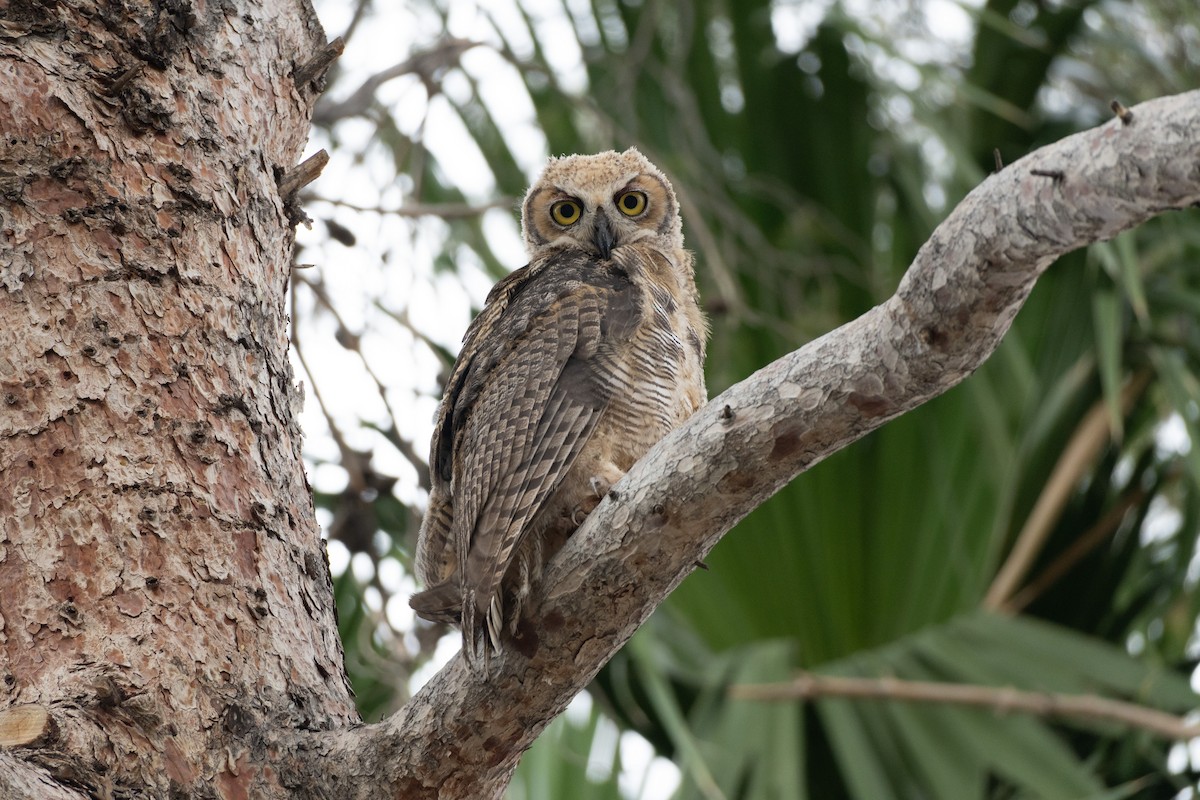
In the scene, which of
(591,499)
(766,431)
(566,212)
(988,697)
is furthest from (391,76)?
(988,697)

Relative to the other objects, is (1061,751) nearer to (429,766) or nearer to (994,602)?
(994,602)

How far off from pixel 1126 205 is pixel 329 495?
2781 millimetres

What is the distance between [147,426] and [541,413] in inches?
29.3

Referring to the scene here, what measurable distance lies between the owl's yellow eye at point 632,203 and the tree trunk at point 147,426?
1321mm

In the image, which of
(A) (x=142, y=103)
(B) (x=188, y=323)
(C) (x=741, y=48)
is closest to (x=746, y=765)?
(B) (x=188, y=323)

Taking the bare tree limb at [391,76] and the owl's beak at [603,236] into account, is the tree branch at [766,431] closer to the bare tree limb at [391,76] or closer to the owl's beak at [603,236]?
the owl's beak at [603,236]

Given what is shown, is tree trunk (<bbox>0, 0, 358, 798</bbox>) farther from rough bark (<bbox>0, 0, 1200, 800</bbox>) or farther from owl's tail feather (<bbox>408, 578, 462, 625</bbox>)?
owl's tail feather (<bbox>408, 578, 462, 625</bbox>)

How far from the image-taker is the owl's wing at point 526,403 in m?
2.24

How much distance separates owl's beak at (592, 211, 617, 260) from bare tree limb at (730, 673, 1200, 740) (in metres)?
1.26

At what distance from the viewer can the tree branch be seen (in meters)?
1.56

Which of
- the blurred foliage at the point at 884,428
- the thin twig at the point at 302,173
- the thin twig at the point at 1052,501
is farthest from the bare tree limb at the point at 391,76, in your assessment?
the thin twig at the point at 1052,501

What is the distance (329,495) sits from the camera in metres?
3.85

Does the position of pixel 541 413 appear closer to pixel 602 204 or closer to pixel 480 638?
pixel 480 638

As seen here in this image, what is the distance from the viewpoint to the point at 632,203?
3588 mm
